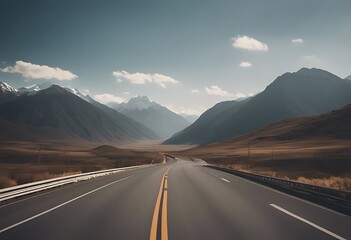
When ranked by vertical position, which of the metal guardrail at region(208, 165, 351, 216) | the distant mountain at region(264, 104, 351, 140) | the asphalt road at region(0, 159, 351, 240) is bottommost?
the asphalt road at region(0, 159, 351, 240)

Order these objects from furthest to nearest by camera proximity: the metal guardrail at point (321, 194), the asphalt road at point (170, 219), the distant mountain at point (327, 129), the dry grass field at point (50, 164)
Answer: the distant mountain at point (327, 129) < the dry grass field at point (50, 164) < the metal guardrail at point (321, 194) < the asphalt road at point (170, 219)

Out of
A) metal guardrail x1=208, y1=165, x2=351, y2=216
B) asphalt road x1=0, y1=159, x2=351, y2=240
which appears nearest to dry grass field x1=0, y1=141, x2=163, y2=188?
asphalt road x1=0, y1=159, x2=351, y2=240

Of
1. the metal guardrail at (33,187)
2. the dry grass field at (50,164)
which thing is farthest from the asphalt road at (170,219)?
the dry grass field at (50,164)

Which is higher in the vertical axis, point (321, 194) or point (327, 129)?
point (327, 129)

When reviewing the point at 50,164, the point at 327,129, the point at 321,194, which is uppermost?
the point at 327,129

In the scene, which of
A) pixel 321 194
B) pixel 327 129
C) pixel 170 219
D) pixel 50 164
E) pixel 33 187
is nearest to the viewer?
pixel 170 219

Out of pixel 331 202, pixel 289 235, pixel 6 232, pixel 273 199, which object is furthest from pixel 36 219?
pixel 331 202

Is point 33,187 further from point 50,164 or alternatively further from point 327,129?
point 327,129

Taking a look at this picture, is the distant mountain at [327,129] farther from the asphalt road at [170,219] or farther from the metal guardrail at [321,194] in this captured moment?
the asphalt road at [170,219]

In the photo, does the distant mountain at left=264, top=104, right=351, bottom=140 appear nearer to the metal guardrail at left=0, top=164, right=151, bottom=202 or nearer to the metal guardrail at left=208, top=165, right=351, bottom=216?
the metal guardrail at left=208, top=165, right=351, bottom=216

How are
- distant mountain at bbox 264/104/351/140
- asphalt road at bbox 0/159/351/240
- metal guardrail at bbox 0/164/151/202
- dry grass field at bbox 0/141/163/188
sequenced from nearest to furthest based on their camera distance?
asphalt road at bbox 0/159/351/240 → metal guardrail at bbox 0/164/151/202 → dry grass field at bbox 0/141/163/188 → distant mountain at bbox 264/104/351/140

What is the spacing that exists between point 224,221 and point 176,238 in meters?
2.16

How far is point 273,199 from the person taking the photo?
44.8 ft

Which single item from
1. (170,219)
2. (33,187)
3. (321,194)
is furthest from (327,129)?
(170,219)
